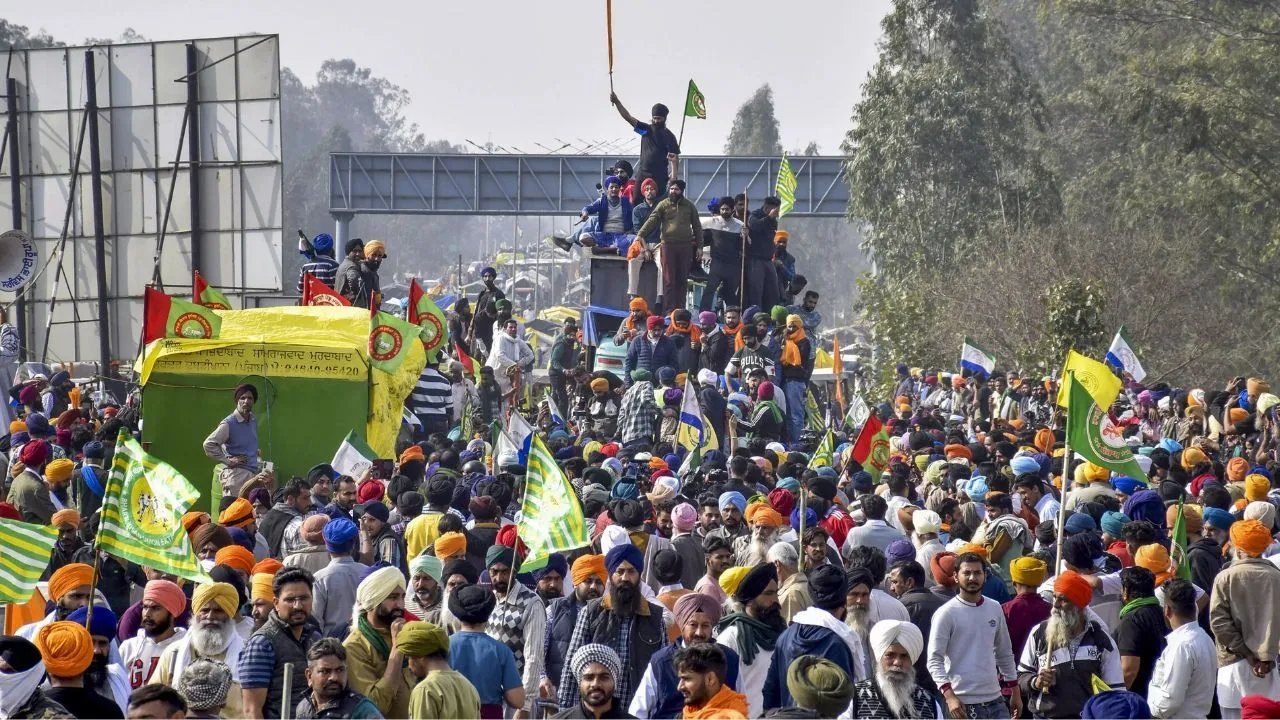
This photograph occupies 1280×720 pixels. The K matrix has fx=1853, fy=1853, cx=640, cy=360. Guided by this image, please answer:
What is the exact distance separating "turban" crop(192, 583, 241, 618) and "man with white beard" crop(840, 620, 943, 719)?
2.62 metres

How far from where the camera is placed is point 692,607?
8062 mm

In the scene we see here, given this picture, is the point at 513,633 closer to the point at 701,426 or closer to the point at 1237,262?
the point at 701,426

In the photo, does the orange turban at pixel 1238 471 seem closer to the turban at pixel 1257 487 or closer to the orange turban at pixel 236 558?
the turban at pixel 1257 487

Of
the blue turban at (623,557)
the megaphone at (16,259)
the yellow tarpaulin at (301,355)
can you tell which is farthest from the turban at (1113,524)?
the megaphone at (16,259)

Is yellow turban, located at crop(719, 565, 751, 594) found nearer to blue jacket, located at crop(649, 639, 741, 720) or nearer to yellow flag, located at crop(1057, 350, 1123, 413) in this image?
blue jacket, located at crop(649, 639, 741, 720)

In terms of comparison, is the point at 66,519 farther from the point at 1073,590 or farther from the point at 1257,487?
the point at 1257,487

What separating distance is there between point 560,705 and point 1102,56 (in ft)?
165

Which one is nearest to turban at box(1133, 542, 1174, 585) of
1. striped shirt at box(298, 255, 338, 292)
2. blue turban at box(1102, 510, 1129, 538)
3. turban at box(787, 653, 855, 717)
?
blue turban at box(1102, 510, 1129, 538)

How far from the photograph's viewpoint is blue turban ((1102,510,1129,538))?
10.5 metres

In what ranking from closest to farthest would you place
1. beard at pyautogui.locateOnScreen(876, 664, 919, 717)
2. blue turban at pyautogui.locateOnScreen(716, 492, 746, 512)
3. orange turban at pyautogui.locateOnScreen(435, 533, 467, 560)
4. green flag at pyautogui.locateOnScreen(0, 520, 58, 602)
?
beard at pyautogui.locateOnScreen(876, 664, 919, 717) < green flag at pyautogui.locateOnScreen(0, 520, 58, 602) < orange turban at pyautogui.locateOnScreen(435, 533, 467, 560) < blue turban at pyautogui.locateOnScreen(716, 492, 746, 512)

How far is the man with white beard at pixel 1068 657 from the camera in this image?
8203 mm

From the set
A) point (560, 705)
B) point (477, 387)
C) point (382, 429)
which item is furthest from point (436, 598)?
point (477, 387)

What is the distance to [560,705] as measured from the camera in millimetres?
7738

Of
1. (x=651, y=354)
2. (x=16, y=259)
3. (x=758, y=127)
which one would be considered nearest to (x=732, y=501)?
(x=651, y=354)
